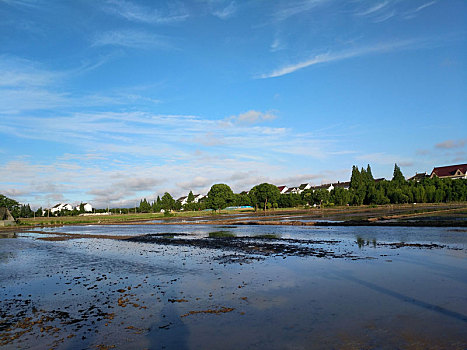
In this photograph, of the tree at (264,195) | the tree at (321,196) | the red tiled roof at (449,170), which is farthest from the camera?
the red tiled roof at (449,170)

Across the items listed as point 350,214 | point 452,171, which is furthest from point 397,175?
point 350,214

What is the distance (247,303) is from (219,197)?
13452cm

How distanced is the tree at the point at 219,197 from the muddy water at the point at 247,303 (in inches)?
4623

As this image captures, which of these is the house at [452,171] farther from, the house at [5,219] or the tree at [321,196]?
the house at [5,219]

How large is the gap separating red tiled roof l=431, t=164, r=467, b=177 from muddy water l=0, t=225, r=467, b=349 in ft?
611

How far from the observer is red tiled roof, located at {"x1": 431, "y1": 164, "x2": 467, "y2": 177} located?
175m

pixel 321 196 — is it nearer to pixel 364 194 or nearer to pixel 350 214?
pixel 364 194

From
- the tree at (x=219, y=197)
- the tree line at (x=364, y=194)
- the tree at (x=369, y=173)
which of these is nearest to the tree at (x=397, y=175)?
the tree line at (x=364, y=194)

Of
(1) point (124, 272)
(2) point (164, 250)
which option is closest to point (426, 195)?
(2) point (164, 250)

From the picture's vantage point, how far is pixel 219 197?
5812 inches

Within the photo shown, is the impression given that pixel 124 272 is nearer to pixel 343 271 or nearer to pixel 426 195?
pixel 343 271

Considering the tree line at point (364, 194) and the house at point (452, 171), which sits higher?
the house at point (452, 171)

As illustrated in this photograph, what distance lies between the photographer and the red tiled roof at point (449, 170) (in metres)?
175

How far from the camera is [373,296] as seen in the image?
13523 millimetres
